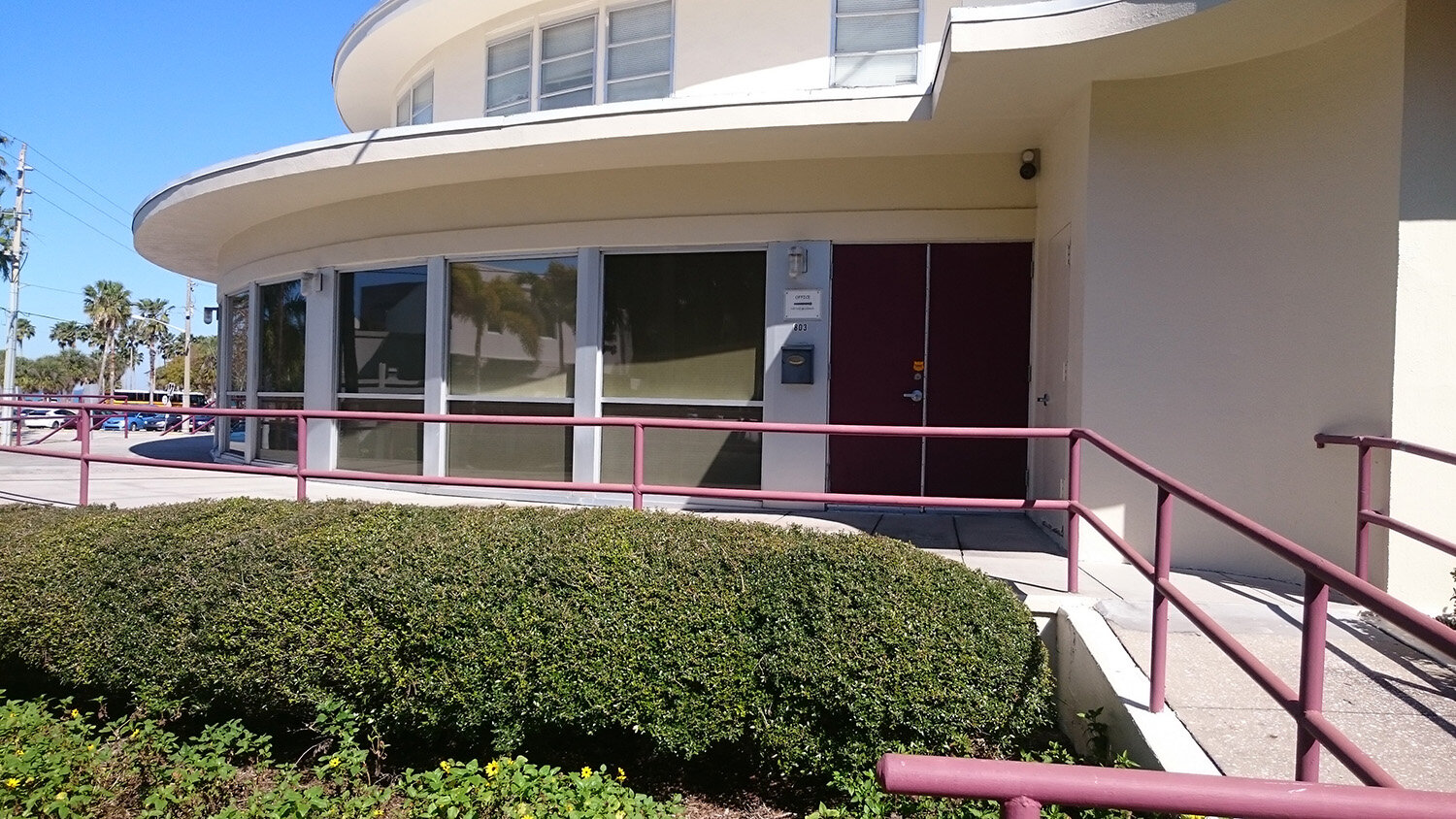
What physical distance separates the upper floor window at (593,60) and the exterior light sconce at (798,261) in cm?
242

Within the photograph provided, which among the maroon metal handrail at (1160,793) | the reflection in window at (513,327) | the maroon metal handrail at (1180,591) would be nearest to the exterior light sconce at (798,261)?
the reflection in window at (513,327)

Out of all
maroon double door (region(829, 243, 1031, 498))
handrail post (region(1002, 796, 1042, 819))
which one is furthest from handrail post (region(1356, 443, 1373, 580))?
handrail post (region(1002, 796, 1042, 819))

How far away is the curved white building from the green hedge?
2.74 meters

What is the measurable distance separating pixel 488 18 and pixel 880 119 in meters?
5.79

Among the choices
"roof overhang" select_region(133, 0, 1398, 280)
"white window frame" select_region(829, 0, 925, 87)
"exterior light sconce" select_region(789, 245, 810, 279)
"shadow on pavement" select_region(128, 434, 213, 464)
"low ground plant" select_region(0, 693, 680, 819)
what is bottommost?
"low ground plant" select_region(0, 693, 680, 819)

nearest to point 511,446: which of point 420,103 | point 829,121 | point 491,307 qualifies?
point 491,307

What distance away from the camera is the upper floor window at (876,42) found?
7.92 metres

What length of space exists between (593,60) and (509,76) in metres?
1.41

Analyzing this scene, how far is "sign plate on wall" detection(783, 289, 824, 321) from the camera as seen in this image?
795 cm

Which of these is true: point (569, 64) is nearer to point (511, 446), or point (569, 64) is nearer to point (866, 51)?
→ point (866, 51)

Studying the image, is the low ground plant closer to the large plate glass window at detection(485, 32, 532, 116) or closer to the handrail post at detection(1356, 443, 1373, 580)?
the handrail post at detection(1356, 443, 1373, 580)

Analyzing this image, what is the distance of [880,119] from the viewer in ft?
21.6

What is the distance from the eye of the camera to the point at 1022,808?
1.30 metres

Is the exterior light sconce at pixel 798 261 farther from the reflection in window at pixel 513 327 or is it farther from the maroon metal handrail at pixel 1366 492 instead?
the maroon metal handrail at pixel 1366 492
